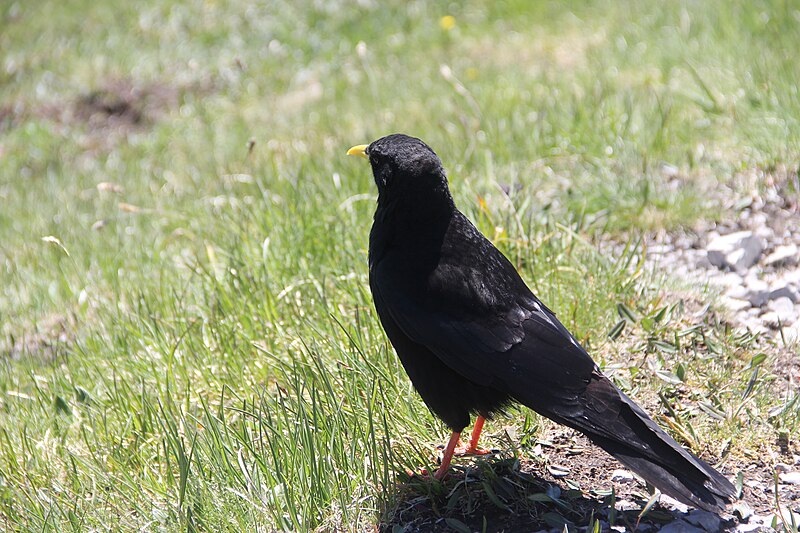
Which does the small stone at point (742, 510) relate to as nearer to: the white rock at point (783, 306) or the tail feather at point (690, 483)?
the tail feather at point (690, 483)

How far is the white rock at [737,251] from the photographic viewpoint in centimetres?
441

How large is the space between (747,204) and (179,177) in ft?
16.0

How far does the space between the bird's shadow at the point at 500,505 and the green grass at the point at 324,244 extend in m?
0.10

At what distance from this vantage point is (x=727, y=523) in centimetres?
287

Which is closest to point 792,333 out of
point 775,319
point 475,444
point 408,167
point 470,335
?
point 775,319

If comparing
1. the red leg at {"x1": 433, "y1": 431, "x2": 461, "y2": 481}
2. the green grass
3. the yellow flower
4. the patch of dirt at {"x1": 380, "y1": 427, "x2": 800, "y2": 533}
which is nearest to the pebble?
the green grass

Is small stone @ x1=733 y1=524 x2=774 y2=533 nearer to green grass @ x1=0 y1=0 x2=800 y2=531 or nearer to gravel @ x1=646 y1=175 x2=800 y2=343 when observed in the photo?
green grass @ x1=0 y1=0 x2=800 y2=531

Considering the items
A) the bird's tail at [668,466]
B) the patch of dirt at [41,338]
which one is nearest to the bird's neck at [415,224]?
the bird's tail at [668,466]

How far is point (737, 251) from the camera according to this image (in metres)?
4.47

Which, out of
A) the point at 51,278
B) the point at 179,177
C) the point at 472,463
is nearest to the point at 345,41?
the point at 179,177

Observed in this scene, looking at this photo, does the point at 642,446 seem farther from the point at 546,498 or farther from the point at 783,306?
the point at 783,306

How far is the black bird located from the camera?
2826 mm

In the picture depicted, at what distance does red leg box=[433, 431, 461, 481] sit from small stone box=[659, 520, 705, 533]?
797mm

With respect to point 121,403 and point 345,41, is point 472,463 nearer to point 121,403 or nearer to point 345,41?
point 121,403
